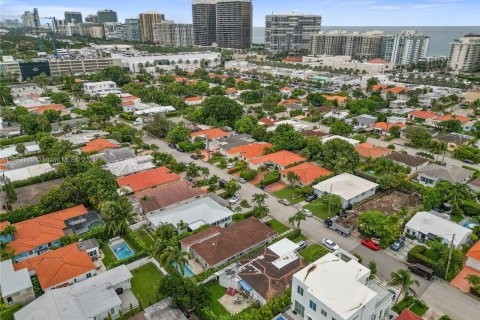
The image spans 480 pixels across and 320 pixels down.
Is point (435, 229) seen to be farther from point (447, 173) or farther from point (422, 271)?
point (447, 173)

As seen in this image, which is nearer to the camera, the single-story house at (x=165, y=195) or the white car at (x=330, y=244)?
the white car at (x=330, y=244)

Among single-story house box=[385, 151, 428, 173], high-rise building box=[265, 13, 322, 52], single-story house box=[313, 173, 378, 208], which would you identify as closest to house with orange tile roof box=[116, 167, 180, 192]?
single-story house box=[313, 173, 378, 208]

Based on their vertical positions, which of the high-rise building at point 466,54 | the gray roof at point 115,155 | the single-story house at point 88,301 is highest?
the high-rise building at point 466,54

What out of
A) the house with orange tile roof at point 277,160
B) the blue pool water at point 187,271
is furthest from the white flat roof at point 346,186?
the blue pool water at point 187,271

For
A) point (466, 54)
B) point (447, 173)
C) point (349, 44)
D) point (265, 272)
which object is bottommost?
point (265, 272)

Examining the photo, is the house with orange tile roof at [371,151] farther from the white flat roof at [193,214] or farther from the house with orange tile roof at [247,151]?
the white flat roof at [193,214]

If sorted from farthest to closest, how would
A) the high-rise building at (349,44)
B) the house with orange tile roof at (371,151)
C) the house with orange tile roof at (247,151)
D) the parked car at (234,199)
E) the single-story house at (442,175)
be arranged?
the high-rise building at (349,44) < the house with orange tile roof at (247,151) < the house with orange tile roof at (371,151) < the single-story house at (442,175) < the parked car at (234,199)

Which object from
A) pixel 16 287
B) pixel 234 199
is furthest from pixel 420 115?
pixel 16 287
